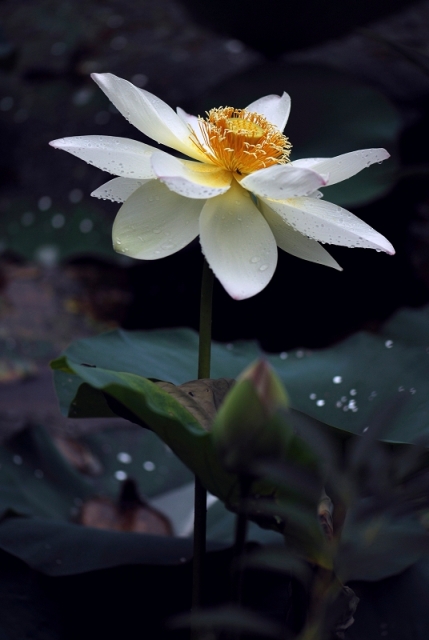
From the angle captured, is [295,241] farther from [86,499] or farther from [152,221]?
[86,499]

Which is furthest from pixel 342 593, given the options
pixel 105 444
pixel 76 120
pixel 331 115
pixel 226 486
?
pixel 76 120

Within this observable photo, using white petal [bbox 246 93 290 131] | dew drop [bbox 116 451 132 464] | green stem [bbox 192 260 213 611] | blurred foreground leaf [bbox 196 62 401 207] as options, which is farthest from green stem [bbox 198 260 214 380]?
blurred foreground leaf [bbox 196 62 401 207]

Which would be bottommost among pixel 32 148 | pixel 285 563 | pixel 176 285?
pixel 176 285

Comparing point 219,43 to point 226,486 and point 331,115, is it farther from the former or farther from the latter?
point 226,486

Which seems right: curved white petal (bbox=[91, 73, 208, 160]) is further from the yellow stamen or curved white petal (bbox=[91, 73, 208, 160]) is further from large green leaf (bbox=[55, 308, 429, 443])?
large green leaf (bbox=[55, 308, 429, 443])

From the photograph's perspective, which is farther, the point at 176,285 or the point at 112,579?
the point at 176,285

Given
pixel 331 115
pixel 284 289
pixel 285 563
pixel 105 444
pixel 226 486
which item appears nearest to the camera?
pixel 285 563

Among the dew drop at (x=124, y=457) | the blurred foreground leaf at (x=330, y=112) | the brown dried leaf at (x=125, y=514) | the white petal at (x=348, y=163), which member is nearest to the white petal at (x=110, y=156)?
the white petal at (x=348, y=163)
